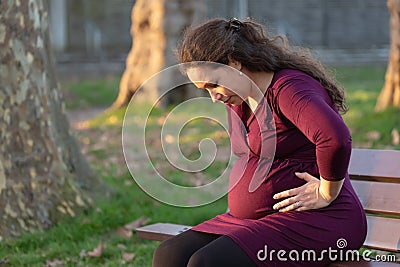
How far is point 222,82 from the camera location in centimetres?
305

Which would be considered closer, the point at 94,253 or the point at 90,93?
the point at 94,253

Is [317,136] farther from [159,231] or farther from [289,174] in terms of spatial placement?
[159,231]

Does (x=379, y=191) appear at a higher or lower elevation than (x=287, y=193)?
lower

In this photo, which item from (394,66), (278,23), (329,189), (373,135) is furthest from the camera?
(278,23)

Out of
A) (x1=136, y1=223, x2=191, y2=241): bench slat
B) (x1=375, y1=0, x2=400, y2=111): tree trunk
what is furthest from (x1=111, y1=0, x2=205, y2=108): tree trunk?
(x1=136, y1=223, x2=191, y2=241): bench slat

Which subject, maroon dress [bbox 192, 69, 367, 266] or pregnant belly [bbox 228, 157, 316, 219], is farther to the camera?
pregnant belly [bbox 228, 157, 316, 219]

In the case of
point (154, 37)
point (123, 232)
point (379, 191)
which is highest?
point (379, 191)

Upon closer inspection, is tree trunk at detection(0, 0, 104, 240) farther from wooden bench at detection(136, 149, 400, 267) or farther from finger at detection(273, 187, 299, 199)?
finger at detection(273, 187, 299, 199)

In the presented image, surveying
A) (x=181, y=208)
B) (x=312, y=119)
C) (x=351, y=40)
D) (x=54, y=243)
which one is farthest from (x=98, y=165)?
(x=351, y=40)

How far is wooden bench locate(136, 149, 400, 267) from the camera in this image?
3.35m

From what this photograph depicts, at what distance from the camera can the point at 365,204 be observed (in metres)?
3.50

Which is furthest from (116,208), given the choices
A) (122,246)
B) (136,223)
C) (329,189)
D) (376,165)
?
(329,189)

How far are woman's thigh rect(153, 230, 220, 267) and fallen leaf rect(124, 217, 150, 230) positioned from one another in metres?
2.07

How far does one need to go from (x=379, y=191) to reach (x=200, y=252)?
103 cm
